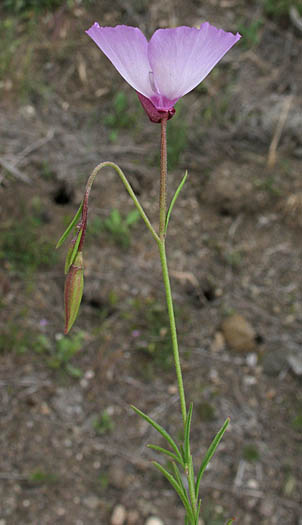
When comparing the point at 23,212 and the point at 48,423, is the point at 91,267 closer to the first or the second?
the point at 23,212

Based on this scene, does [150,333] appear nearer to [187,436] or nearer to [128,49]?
[187,436]

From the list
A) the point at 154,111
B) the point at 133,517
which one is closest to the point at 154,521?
the point at 133,517

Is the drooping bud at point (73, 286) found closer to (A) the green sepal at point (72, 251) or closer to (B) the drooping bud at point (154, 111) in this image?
(A) the green sepal at point (72, 251)

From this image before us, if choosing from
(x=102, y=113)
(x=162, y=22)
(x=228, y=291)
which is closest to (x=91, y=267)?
(x=228, y=291)

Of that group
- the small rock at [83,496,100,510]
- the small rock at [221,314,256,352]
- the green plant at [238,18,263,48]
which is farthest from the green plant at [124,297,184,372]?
the green plant at [238,18,263,48]

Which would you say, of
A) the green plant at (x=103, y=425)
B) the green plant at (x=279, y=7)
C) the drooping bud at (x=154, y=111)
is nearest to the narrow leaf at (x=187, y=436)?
the drooping bud at (x=154, y=111)
